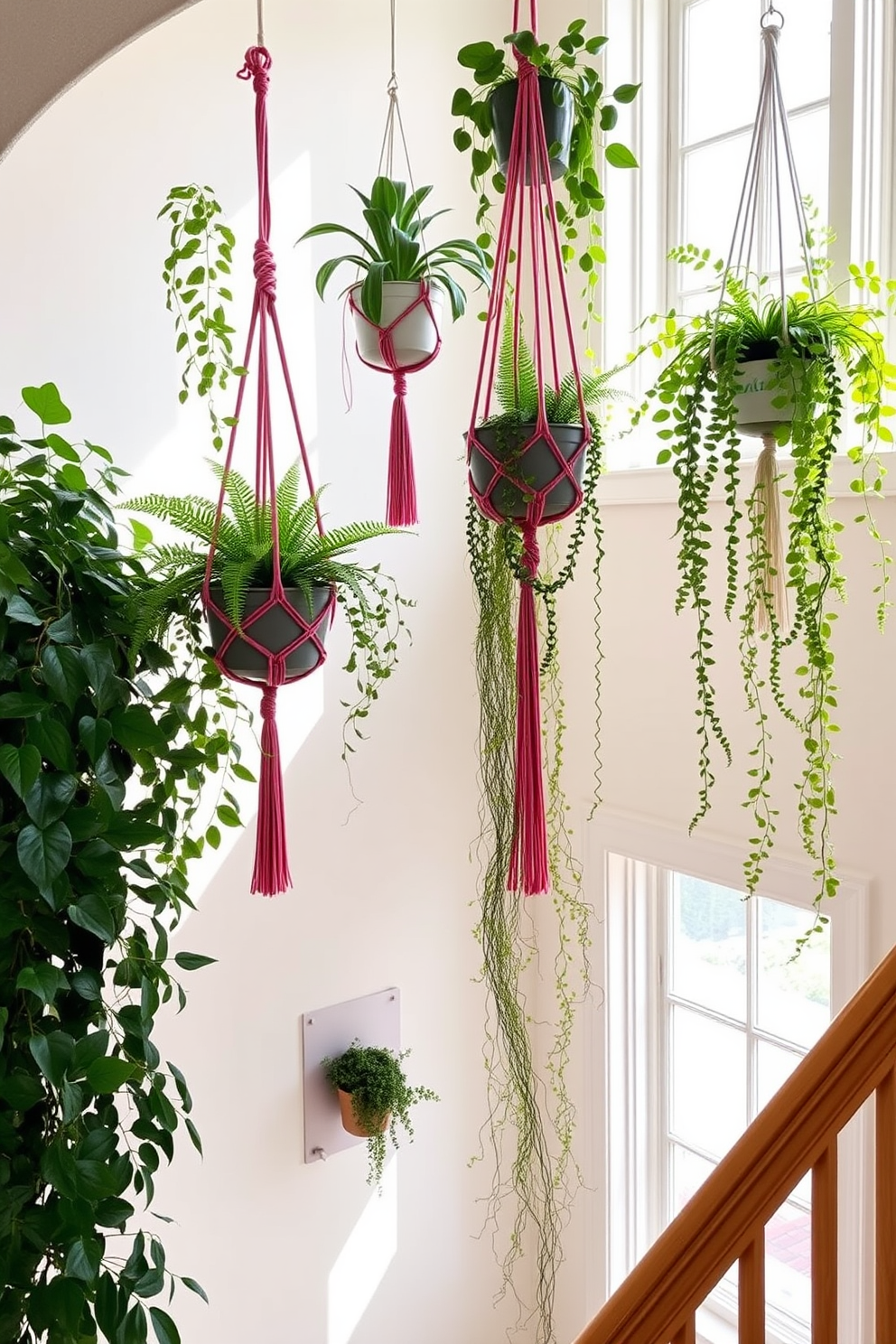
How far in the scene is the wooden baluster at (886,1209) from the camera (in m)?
1.01

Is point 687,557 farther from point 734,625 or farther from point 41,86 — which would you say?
point 41,86

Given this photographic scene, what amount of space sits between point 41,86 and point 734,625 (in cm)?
177

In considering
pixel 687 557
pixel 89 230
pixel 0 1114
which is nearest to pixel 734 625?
pixel 687 557

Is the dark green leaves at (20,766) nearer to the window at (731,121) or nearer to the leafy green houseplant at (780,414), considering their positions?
the leafy green houseplant at (780,414)

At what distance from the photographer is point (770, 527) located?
6.28 ft

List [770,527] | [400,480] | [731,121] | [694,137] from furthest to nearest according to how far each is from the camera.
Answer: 1. [694,137]
2. [731,121]
3. [770,527]
4. [400,480]

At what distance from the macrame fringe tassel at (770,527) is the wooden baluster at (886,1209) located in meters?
0.99

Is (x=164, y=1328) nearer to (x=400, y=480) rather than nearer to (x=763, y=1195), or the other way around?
(x=763, y=1195)

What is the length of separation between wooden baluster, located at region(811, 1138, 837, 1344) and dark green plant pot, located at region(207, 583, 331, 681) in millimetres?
807

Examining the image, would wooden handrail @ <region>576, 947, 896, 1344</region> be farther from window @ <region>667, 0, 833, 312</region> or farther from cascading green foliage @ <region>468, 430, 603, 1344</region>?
window @ <region>667, 0, 833, 312</region>

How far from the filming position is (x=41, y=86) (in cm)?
104

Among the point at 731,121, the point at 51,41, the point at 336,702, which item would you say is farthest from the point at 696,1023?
the point at 51,41

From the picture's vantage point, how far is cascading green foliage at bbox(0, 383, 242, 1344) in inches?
47.5

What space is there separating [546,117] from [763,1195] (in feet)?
3.70
